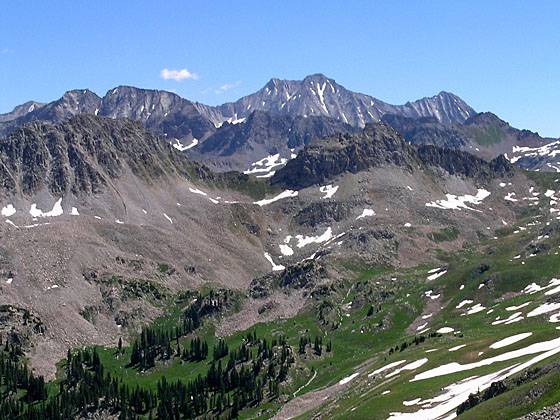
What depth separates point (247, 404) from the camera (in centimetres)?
15862

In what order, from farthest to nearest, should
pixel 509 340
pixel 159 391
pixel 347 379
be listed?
pixel 159 391
pixel 347 379
pixel 509 340

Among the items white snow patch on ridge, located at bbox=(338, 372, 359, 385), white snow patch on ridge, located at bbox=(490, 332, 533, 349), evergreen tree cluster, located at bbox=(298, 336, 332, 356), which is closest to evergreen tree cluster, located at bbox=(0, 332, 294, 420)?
evergreen tree cluster, located at bbox=(298, 336, 332, 356)

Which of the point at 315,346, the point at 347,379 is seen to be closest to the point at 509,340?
the point at 347,379

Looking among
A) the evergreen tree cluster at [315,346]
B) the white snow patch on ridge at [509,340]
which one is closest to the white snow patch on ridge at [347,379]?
the white snow patch on ridge at [509,340]

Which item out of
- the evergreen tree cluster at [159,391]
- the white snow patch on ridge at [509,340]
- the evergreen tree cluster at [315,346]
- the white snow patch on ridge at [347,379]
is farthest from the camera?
the evergreen tree cluster at [315,346]

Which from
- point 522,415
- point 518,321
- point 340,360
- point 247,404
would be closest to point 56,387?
point 247,404

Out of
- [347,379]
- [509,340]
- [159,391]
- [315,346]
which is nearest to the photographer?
[509,340]

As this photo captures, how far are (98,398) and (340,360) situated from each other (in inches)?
2396

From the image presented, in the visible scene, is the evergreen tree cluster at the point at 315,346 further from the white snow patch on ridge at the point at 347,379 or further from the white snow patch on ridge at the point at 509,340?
the white snow patch on ridge at the point at 509,340

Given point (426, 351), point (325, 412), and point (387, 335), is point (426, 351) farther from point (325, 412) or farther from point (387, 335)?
point (387, 335)

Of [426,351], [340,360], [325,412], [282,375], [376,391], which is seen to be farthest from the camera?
[340,360]

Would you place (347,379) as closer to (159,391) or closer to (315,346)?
(315,346)

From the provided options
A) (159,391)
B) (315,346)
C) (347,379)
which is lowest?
(347,379)

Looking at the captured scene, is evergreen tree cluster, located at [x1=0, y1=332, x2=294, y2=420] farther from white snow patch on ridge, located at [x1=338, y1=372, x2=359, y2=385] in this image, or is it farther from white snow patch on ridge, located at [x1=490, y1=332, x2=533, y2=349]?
white snow patch on ridge, located at [x1=490, y1=332, x2=533, y2=349]
